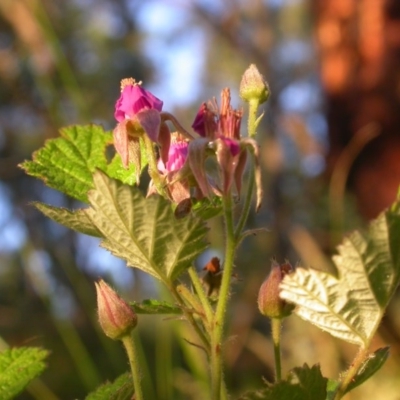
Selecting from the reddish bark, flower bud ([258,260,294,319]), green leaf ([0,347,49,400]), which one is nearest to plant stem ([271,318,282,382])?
flower bud ([258,260,294,319])

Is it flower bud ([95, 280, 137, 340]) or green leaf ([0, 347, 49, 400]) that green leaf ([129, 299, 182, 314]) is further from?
green leaf ([0, 347, 49, 400])

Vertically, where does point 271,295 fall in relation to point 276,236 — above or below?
below

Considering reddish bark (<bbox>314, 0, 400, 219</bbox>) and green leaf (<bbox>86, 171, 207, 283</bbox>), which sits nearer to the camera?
green leaf (<bbox>86, 171, 207, 283</bbox>)

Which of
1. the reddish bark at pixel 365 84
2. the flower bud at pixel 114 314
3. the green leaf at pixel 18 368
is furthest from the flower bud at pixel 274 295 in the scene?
the reddish bark at pixel 365 84

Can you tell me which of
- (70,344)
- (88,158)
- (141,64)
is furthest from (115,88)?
(88,158)

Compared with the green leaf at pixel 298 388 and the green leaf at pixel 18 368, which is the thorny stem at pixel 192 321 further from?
the green leaf at pixel 18 368

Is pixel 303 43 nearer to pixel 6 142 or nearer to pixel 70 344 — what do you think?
pixel 6 142
